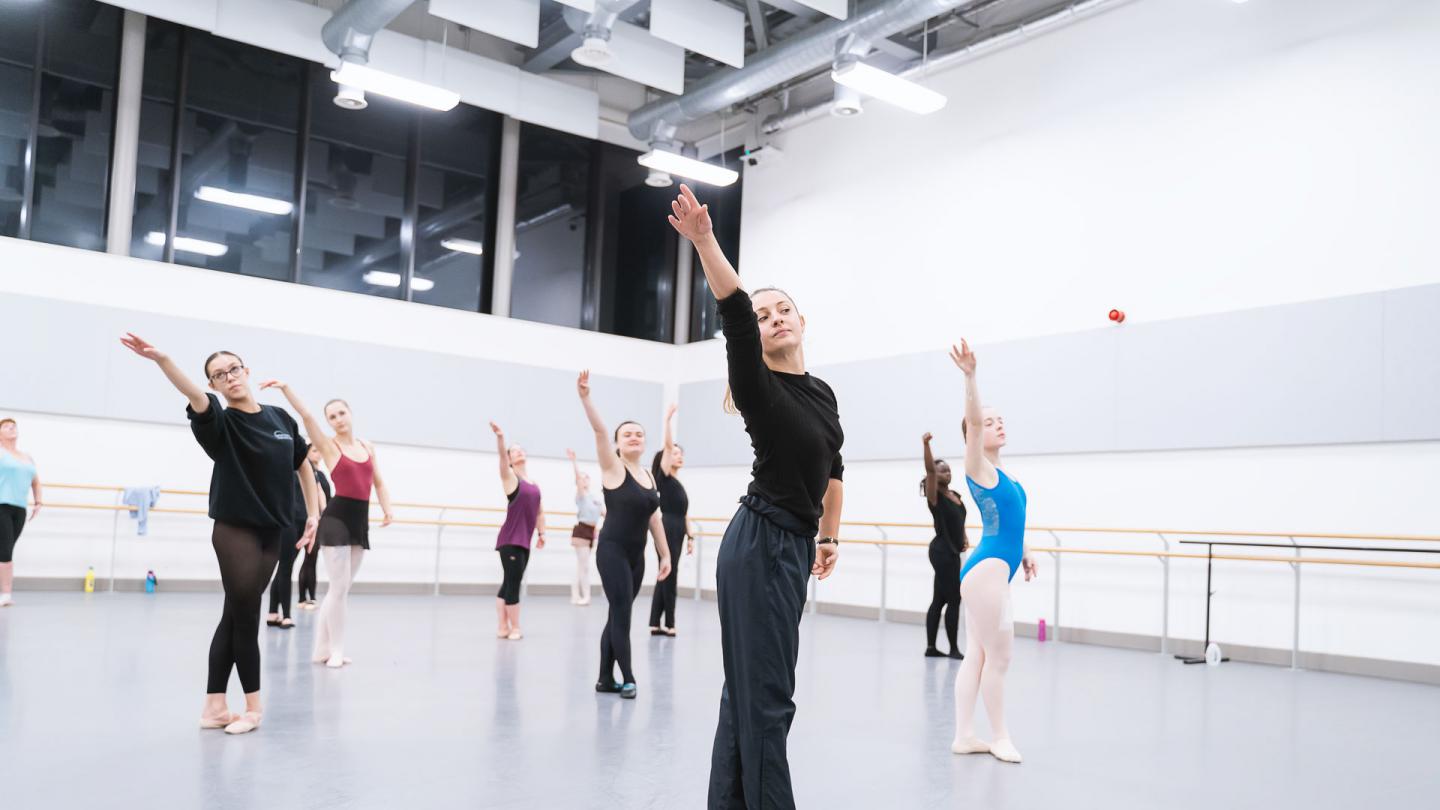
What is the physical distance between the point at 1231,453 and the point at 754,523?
8.02 m

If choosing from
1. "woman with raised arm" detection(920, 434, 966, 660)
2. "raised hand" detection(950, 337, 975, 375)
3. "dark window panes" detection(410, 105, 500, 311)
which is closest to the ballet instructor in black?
"raised hand" detection(950, 337, 975, 375)

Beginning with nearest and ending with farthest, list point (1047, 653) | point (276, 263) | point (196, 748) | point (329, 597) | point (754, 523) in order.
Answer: point (754, 523), point (196, 748), point (329, 597), point (1047, 653), point (276, 263)

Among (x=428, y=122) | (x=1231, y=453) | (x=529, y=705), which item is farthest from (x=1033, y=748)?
(x=428, y=122)

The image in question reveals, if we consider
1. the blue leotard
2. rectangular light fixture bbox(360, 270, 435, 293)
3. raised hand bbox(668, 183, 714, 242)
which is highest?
rectangular light fixture bbox(360, 270, 435, 293)

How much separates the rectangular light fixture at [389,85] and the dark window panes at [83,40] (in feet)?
11.9

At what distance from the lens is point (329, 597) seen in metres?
6.86

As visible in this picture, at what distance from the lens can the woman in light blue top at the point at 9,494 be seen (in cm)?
930

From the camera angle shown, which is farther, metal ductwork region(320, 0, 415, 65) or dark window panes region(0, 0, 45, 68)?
dark window panes region(0, 0, 45, 68)

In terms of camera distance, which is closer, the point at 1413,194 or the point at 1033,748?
the point at 1033,748

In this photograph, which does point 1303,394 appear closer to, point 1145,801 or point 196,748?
point 1145,801

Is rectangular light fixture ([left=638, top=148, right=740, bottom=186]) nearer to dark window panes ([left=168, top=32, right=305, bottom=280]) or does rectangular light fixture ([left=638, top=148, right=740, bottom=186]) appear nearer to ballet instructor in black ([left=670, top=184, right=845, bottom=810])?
dark window panes ([left=168, top=32, right=305, bottom=280])

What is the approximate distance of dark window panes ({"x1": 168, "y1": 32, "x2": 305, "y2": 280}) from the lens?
42.0 feet

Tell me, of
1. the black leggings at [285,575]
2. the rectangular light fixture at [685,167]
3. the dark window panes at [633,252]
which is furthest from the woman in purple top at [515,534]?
the dark window panes at [633,252]

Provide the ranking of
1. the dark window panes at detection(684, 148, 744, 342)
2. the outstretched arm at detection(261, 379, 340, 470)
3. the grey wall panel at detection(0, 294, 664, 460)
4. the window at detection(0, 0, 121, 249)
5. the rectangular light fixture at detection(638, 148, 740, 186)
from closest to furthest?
the outstretched arm at detection(261, 379, 340, 470) < the grey wall panel at detection(0, 294, 664, 460) < the window at detection(0, 0, 121, 249) < the rectangular light fixture at detection(638, 148, 740, 186) < the dark window panes at detection(684, 148, 744, 342)
